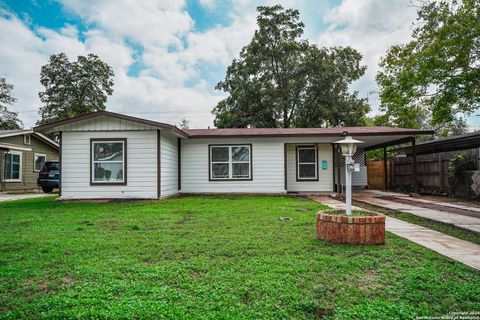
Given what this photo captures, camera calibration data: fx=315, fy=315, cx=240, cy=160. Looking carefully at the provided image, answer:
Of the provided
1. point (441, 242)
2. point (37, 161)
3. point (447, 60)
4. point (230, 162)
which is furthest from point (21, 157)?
point (447, 60)

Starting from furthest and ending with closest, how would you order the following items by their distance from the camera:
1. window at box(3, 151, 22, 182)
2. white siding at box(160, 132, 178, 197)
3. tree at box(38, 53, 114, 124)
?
tree at box(38, 53, 114, 124), window at box(3, 151, 22, 182), white siding at box(160, 132, 178, 197)

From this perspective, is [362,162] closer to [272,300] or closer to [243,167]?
[243,167]

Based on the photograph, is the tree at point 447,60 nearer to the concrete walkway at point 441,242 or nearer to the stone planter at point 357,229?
the concrete walkway at point 441,242

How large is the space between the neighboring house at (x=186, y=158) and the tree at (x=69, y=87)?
2131 centimetres

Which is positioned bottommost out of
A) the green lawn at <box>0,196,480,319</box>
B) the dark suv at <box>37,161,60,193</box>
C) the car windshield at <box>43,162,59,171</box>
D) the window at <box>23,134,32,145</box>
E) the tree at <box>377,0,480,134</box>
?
the green lawn at <box>0,196,480,319</box>

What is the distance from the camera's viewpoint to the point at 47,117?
2861cm

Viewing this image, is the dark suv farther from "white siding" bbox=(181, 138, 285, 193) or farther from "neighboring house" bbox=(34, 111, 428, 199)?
"white siding" bbox=(181, 138, 285, 193)

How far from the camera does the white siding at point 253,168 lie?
A: 12.2m

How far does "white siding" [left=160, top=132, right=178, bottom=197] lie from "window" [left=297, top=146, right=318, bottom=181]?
4916mm

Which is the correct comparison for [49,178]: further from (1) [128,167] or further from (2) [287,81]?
(2) [287,81]

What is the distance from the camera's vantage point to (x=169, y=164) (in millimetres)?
11094

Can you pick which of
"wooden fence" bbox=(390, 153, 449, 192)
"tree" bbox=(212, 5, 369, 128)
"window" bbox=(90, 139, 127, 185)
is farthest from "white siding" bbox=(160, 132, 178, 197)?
"tree" bbox=(212, 5, 369, 128)

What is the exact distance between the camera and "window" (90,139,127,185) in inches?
397

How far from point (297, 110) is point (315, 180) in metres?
12.3
